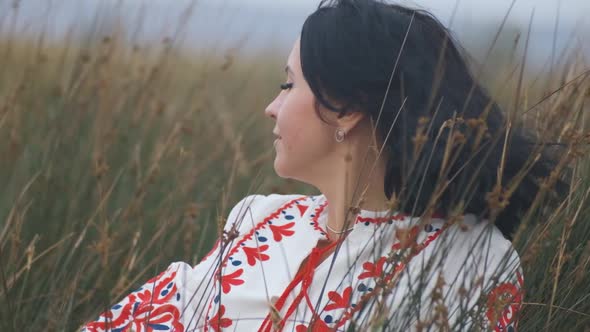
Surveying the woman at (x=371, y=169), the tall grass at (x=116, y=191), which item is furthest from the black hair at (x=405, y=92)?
the tall grass at (x=116, y=191)

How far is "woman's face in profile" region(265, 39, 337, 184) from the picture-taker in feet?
5.95

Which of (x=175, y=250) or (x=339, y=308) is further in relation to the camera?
(x=175, y=250)

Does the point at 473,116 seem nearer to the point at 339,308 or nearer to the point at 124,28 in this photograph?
the point at 339,308

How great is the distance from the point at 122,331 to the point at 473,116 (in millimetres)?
905

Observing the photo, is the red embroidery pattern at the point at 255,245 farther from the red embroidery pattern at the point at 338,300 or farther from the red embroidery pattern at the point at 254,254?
the red embroidery pattern at the point at 338,300

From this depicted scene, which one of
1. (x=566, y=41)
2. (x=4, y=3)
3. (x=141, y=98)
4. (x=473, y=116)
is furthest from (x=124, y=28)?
(x=473, y=116)

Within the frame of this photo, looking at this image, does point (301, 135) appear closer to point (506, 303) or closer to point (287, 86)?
point (287, 86)

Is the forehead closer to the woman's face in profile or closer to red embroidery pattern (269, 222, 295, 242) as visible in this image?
the woman's face in profile

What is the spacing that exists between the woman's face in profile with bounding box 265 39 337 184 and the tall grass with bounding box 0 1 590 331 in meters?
0.09

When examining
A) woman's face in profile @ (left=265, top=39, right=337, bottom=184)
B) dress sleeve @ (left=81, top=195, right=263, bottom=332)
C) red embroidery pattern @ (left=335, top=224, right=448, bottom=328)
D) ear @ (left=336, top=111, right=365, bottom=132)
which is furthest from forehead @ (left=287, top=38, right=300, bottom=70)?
red embroidery pattern @ (left=335, top=224, right=448, bottom=328)

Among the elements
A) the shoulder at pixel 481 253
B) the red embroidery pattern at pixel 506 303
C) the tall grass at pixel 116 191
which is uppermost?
the shoulder at pixel 481 253

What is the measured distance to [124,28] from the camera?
11.9 ft

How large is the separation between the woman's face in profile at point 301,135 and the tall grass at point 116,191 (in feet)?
0.29

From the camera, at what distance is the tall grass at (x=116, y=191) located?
196 cm
